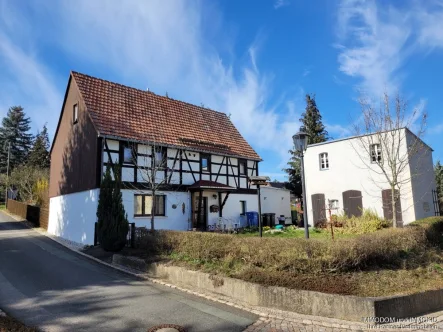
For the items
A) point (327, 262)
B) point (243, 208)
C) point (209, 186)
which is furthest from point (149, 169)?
point (327, 262)


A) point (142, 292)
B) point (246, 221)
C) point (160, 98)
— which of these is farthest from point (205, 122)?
point (142, 292)

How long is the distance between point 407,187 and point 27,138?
59.2m

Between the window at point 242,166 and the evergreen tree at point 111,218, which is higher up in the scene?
the window at point 242,166

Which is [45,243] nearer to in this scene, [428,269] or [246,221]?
[246,221]

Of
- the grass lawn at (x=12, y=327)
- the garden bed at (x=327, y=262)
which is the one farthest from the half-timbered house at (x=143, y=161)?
the grass lawn at (x=12, y=327)

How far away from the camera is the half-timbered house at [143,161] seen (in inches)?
677

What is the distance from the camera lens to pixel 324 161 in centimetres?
2164

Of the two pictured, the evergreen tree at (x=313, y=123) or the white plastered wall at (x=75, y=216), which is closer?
the white plastered wall at (x=75, y=216)

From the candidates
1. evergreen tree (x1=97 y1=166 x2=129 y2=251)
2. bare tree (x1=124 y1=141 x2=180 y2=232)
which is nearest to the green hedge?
evergreen tree (x1=97 y1=166 x2=129 y2=251)

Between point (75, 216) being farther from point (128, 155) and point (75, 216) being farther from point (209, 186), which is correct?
point (209, 186)

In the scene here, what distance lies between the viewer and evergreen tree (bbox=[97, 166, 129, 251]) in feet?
42.9

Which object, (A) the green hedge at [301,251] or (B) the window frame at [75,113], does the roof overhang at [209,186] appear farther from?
(A) the green hedge at [301,251]

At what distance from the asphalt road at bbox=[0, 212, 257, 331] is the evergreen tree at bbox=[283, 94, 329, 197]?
2852 cm

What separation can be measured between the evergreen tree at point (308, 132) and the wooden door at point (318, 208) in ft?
49.0
